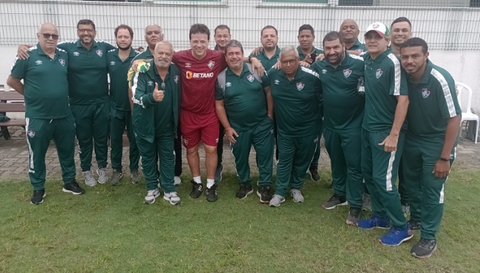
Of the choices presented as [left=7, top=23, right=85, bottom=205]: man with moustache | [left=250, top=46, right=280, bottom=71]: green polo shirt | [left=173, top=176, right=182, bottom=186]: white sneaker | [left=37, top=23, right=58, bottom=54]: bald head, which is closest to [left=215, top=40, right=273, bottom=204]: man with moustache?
[left=250, top=46, right=280, bottom=71]: green polo shirt

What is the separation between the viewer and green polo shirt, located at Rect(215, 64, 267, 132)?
4355 mm

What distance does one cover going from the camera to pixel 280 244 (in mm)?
3717

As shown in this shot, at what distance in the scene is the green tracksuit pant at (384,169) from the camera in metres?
3.52

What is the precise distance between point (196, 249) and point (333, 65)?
2282 millimetres

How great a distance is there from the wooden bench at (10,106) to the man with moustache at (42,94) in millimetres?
2752

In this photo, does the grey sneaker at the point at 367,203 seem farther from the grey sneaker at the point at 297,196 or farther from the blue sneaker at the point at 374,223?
the grey sneaker at the point at 297,196

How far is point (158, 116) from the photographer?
14.1ft

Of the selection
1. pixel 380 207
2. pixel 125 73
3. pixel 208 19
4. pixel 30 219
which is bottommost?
pixel 30 219

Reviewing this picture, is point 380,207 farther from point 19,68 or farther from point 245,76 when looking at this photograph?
point 19,68

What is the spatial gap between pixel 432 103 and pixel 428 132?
271mm

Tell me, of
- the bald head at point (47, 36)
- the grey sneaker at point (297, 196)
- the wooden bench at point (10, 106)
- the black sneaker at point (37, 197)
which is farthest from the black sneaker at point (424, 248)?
the wooden bench at point (10, 106)

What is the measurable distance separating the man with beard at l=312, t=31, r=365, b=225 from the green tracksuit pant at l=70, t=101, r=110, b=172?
2.75 m

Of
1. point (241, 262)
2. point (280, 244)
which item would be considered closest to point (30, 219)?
point (241, 262)

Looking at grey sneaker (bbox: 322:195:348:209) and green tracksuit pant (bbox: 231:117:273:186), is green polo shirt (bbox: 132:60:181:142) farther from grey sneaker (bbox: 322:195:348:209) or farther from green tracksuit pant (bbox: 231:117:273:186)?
grey sneaker (bbox: 322:195:348:209)
